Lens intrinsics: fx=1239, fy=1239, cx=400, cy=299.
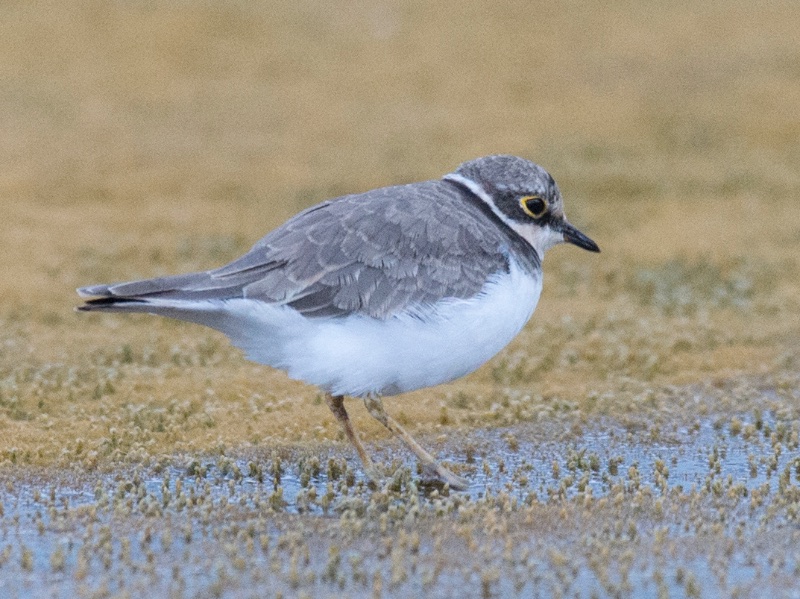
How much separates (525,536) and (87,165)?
46.3ft

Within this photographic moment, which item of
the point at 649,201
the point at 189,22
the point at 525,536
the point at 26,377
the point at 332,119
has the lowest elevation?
the point at 525,536

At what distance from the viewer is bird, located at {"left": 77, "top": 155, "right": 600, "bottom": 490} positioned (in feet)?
28.5

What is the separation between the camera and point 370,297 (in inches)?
348

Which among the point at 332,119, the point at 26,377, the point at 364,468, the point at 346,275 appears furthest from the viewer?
the point at 332,119

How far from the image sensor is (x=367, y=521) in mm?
8359

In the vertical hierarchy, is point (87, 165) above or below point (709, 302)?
above

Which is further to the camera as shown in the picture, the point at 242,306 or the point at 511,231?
the point at 511,231

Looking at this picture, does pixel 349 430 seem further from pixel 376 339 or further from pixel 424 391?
Result: pixel 424 391

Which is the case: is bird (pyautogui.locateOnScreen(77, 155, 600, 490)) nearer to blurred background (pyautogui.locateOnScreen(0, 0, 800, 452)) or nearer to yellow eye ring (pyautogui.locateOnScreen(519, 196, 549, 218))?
yellow eye ring (pyautogui.locateOnScreen(519, 196, 549, 218))

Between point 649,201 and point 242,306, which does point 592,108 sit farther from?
point 242,306

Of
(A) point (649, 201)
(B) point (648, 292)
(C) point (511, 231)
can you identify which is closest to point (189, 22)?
(A) point (649, 201)

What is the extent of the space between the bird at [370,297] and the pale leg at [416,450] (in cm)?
1

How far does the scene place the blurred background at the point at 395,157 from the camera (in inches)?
509

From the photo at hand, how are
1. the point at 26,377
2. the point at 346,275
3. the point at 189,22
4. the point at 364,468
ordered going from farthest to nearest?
the point at 189,22 < the point at 26,377 < the point at 364,468 < the point at 346,275
